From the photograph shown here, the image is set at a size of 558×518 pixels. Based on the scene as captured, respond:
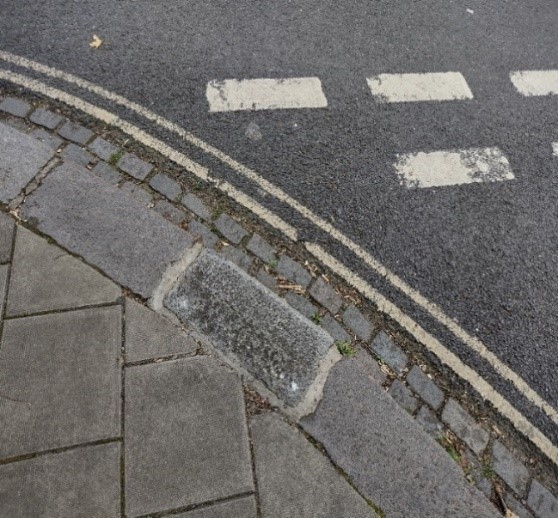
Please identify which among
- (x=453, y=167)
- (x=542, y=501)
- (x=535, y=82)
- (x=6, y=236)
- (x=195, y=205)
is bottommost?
(x=542, y=501)

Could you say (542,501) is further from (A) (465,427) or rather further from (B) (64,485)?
(B) (64,485)

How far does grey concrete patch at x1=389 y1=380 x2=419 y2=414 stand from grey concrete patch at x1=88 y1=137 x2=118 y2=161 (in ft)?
8.21

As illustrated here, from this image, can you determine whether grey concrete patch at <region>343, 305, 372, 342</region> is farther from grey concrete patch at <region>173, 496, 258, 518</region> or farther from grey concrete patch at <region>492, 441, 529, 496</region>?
grey concrete patch at <region>173, 496, 258, 518</region>

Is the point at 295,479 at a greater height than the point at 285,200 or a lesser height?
lesser

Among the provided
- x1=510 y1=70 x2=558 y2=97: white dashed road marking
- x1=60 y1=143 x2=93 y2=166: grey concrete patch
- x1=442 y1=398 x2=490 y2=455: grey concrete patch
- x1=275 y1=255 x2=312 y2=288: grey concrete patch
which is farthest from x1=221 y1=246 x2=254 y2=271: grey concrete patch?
x1=510 y1=70 x2=558 y2=97: white dashed road marking

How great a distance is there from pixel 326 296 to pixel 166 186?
4.47ft

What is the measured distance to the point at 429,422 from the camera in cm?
299

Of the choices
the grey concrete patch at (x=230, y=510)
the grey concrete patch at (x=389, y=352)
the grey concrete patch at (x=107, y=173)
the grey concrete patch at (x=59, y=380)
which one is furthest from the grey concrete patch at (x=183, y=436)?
the grey concrete patch at (x=107, y=173)

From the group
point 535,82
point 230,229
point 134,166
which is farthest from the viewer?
point 535,82

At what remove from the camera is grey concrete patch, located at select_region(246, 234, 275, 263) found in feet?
10.9

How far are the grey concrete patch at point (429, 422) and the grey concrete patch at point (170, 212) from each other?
6.50 feet

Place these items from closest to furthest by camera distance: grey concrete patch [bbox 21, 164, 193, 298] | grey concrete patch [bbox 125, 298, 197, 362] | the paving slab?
1. the paving slab
2. grey concrete patch [bbox 125, 298, 197, 362]
3. grey concrete patch [bbox 21, 164, 193, 298]

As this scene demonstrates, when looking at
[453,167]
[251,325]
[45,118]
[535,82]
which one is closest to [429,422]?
[251,325]

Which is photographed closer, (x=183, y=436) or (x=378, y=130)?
(x=183, y=436)
